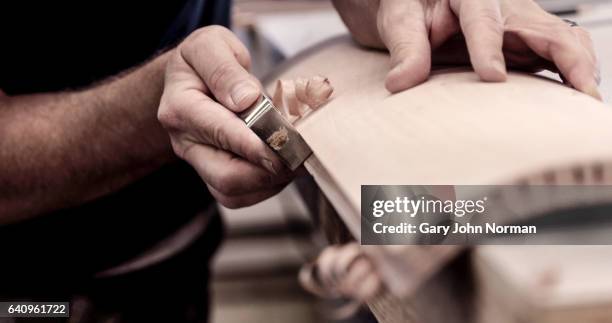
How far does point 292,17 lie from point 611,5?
0.45 m

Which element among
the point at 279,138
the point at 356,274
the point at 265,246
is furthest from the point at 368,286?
the point at 265,246

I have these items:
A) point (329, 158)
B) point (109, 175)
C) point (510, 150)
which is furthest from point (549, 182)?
point (109, 175)

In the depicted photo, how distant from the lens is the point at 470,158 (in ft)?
0.98

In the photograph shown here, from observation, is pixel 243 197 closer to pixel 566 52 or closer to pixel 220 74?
pixel 220 74

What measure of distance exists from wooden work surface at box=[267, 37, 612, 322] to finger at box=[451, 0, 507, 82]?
10 millimetres

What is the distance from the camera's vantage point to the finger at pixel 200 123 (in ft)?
1.32

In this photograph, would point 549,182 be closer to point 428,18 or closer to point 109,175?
point 428,18

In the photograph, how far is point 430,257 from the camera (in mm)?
264

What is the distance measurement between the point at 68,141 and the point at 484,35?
0.38 meters

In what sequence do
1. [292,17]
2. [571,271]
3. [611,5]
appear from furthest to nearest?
1. [292,17]
2. [611,5]
3. [571,271]

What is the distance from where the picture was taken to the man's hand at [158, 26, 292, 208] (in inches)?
16.0

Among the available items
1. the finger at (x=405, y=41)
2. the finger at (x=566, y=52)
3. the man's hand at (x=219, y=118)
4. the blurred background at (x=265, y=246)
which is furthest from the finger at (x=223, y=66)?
the blurred background at (x=265, y=246)

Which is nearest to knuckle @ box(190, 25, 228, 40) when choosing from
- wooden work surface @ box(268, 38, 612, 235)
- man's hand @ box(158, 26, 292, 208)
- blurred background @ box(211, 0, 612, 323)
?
man's hand @ box(158, 26, 292, 208)

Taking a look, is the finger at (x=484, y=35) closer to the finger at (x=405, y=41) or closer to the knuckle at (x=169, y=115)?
the finger at (x=405, y=41)
